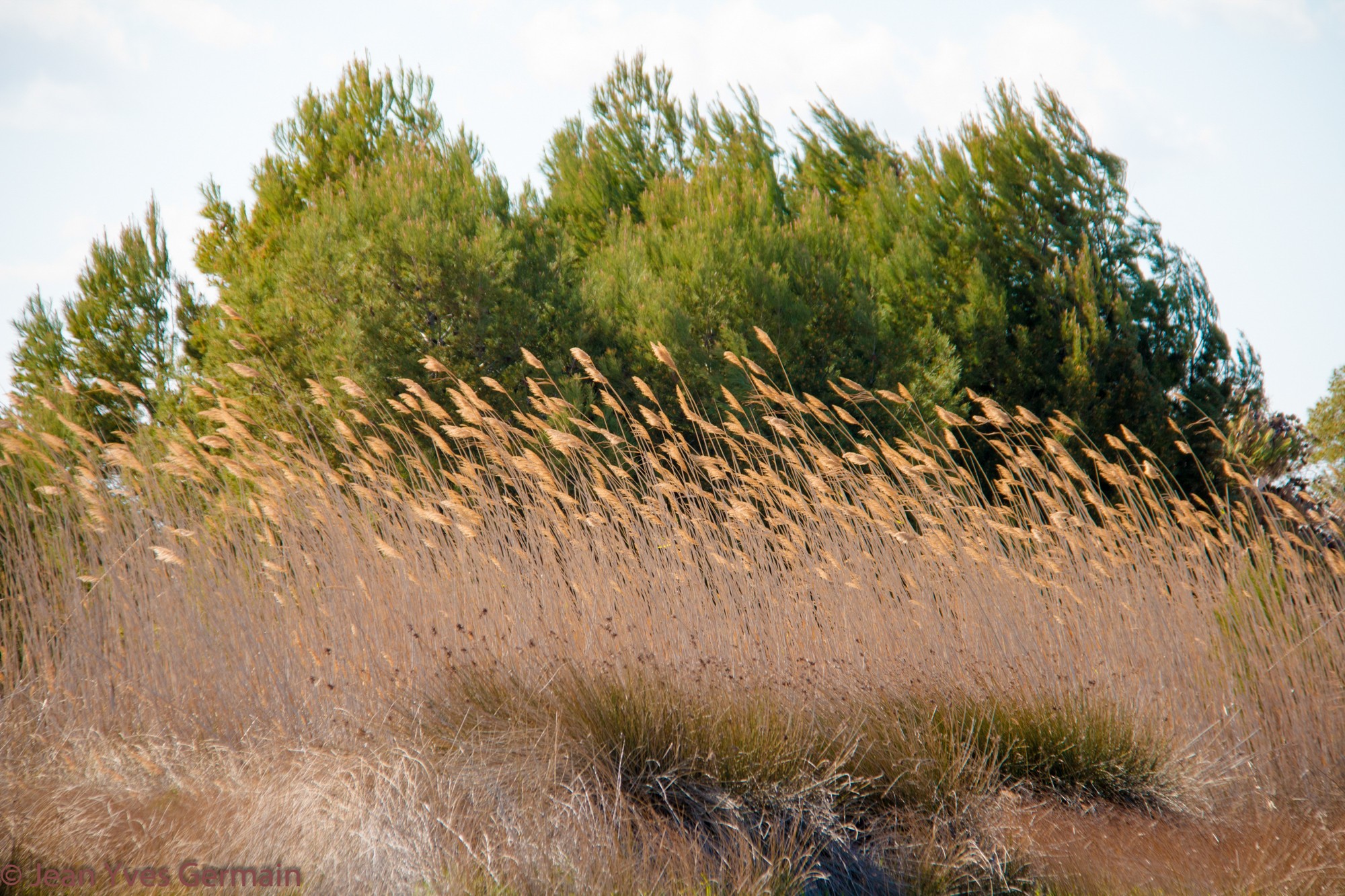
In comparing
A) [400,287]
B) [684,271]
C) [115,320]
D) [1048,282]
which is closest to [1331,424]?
[1048,282]

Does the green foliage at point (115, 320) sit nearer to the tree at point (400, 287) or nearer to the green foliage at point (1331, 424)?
the tree at point (400, 287)

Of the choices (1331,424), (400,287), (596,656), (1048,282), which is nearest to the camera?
(596,656)

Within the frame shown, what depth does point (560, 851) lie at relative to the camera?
8.58 ft

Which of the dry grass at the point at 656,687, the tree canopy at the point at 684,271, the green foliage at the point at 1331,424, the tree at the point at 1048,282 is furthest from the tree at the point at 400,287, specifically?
the green foliage at the point at 1331,424

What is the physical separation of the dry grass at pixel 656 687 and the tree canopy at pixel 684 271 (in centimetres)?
281

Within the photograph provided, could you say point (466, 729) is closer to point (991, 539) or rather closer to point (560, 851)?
point (560, 851)

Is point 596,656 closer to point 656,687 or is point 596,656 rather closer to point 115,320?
point 656,687

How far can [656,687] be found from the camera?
316 cm

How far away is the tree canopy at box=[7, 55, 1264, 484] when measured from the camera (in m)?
7.58

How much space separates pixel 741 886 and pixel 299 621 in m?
A: 2.28

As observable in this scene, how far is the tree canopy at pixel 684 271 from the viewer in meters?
7.58

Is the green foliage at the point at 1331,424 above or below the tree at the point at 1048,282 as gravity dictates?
below

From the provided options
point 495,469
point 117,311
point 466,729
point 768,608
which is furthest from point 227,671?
point 117,311

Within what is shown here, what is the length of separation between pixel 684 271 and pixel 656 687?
19.3 feet
